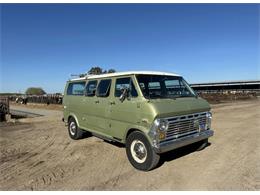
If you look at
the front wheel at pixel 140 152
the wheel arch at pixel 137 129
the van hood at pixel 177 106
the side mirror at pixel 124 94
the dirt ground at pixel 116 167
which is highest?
the side mirror at pixel 124 94

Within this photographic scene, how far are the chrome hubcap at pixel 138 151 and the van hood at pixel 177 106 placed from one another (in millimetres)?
948

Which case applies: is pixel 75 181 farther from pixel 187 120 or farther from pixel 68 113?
pixel 68 113

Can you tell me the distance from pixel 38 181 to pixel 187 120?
3.68 metres

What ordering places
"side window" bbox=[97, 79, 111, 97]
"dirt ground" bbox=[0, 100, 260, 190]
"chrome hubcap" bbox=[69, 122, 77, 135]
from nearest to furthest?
"dirt ground" bbox=[0, 100, 260, 190] < "side window" bbox=[97, 79, 111, 97] < "chrome hubcap" bbox=[69, 122, 77, 135]

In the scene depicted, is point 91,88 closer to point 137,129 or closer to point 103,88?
point 103,88

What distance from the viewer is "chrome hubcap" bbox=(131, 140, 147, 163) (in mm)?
5219

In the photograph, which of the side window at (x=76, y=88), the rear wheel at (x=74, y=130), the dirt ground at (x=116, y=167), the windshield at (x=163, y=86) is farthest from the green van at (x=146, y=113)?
the rear wheel at (x=74, y=130)

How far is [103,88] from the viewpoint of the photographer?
21.8 ft

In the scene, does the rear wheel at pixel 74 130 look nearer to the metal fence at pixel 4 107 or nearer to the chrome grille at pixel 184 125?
the chrome grille at pixel 184 125

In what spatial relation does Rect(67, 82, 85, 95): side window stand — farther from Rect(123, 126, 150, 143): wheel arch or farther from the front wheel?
the front wheel

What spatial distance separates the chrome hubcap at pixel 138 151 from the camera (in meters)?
5.22

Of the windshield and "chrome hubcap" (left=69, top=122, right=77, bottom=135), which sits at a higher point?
the windshield

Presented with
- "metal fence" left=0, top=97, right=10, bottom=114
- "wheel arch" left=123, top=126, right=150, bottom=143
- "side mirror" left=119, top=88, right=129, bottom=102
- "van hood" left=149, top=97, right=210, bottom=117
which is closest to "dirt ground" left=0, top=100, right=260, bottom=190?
"wheel arch" left=123, top=126, right=150, bottom=143

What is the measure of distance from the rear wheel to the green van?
41.2 inches
